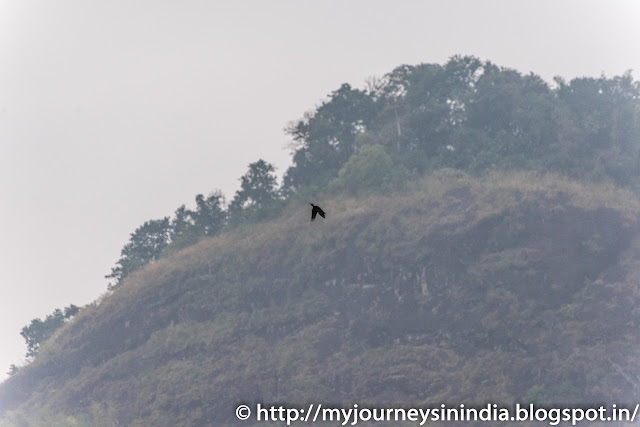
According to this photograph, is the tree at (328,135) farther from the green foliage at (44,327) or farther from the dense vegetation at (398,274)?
the green foliage at (44,327)

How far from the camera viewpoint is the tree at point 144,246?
10212cm

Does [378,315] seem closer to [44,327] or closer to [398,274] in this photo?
[398,274]

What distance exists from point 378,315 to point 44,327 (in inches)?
1256

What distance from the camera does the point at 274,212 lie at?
96688 mm

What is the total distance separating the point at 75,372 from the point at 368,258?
17924 millimetres

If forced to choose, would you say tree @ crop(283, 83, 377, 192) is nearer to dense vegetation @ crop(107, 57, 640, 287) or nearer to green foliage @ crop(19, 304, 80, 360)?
dense vegetation @ crop(107, 57, 640, 287)

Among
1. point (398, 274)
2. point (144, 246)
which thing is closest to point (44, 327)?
point (144, 246)

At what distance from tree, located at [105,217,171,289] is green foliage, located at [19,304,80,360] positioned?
5945 mm

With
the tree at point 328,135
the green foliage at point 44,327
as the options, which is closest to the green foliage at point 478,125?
the tree at point 328,135

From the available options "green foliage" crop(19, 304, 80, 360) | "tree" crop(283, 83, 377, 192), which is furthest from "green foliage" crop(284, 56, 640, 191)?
"green foliage" crop(19, 304, 80, 360)

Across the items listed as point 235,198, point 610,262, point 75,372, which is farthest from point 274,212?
point 610,262

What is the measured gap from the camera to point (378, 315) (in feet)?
274

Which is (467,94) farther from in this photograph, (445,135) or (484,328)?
(484,328)

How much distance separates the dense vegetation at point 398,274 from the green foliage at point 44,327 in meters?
6.94
